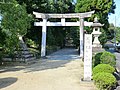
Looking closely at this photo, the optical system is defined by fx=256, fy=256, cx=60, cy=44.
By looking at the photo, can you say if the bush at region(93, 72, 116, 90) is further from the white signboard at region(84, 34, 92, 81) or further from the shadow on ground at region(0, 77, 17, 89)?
the shadow on ground at region(0, 77, 17, 89)

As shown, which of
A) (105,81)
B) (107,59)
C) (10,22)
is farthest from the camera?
(10,22)

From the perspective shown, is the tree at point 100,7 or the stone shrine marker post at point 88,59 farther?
the tree at point 100,7

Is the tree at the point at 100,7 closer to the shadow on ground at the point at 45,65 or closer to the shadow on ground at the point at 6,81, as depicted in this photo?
the shadow on ground at the point at 45,65

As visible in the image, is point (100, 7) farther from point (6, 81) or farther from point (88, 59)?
point (6, 81)

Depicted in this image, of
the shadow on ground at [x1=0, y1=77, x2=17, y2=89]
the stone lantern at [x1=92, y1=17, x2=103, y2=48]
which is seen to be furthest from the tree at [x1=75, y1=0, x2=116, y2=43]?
the shadow on ground at [x1=0, y1=77, x2=17, y2=89]

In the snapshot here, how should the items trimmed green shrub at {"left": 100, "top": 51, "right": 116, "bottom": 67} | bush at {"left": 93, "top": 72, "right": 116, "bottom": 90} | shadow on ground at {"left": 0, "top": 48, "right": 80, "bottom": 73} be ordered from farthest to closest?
shadow on ground at {"left": 0, "top": 48, "right": 80, "bottom": 73}
trimmed green shrub at {"left": 100, "top": 51, "right": 116, "bottom": 67}
bush at {"left": 93, "top": 72, "right": 116, "bottom": 90}

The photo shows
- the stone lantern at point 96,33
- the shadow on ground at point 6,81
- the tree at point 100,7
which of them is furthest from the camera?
the tree at point 100,7

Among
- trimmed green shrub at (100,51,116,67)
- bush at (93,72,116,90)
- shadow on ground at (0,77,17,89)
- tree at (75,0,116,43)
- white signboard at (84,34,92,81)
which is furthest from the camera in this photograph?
tree at (75,0,116,43)

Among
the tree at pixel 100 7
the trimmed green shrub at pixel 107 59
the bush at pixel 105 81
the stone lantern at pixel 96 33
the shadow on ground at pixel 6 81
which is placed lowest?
the shadow on ground at pixel 6 81

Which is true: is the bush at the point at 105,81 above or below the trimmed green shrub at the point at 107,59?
below

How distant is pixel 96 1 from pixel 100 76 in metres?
23.7

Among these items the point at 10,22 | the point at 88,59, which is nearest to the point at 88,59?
the point at 88,59

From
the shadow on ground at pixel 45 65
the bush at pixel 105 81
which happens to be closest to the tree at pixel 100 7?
the shadow on ground at pixel 45 65

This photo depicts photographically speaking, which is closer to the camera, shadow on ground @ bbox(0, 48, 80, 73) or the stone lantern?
shadow on ground @ bbox(0, 48, 80, 73)
